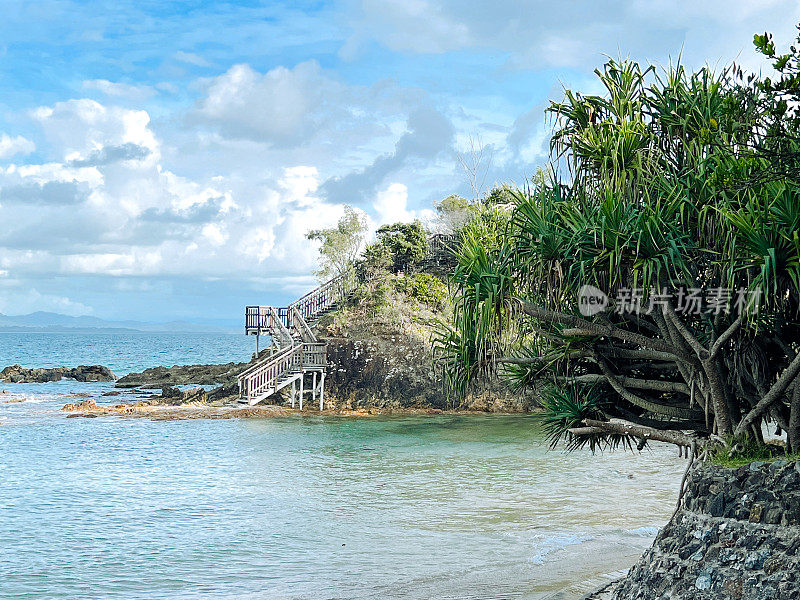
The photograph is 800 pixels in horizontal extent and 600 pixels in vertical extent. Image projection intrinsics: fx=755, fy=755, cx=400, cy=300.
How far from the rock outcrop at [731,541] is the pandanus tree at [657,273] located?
1.85 feet

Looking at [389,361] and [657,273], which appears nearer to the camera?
[657,273]

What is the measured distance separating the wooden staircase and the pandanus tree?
22484 mm

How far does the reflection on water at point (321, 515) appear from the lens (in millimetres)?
10906

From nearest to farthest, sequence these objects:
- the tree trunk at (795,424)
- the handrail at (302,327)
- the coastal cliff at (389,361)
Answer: the tree trunk at (795,424), the coastal cliff at (389,361), the handrail at (302,327)

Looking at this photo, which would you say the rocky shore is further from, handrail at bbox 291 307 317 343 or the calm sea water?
handrail at bbox 291 307 317 343

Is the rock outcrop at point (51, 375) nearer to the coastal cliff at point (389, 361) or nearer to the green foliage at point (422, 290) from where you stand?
the coastal cliff at point (389, 361)

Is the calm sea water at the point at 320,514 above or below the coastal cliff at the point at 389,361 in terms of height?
below

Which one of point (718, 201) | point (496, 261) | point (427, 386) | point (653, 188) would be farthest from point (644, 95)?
point (427, 386)

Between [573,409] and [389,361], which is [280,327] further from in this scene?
[573,409]

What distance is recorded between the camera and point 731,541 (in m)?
7.23

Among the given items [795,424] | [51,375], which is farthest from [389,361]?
[51,375]

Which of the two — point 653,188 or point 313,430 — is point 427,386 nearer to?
point 313,430

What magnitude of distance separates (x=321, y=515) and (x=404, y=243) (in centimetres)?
2312

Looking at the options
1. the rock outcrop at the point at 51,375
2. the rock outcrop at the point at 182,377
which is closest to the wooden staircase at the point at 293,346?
the rock outcrop at the point at 182,377
